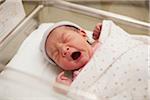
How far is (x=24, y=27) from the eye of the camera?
4.23 feet

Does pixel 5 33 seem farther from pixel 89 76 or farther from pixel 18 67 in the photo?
pixel 89 76

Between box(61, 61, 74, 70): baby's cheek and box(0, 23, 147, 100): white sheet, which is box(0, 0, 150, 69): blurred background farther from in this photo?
box(61, 61, 74, 70): baby's cheek

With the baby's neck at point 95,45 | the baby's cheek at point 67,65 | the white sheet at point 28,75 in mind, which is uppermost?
the baby's neck at point 95,45

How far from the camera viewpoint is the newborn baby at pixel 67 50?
1030 millimetres

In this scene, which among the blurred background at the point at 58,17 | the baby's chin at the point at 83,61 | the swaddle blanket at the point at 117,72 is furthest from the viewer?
the blurred background at the point at 58,17

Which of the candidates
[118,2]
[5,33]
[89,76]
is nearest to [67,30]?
[89,76]

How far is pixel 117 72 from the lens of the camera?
3.18 feet

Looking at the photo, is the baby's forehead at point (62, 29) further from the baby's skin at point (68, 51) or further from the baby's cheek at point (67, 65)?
the baby's cheek at point (67, 65)

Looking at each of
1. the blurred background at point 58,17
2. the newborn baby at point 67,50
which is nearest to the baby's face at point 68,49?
the newborn baby at point 67,50

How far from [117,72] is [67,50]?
177 millimetres

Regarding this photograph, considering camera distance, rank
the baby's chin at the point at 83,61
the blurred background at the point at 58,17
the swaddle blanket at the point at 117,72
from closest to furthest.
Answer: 1. the swaddle blanket at the point at 117,72
2. the baby's chin at the point at 83,61
3. the blurred background at the point at 58,17

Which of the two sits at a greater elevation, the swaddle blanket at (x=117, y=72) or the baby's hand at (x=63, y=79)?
the swaddle blanket at (x=117, y=72)

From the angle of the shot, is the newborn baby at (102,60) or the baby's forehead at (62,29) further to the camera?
the baby's forehead at (62,29)

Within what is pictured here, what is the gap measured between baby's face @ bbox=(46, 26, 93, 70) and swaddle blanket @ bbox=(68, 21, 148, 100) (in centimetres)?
3
